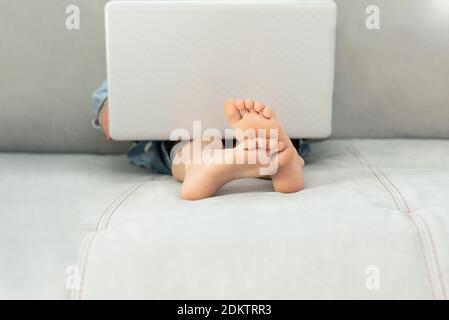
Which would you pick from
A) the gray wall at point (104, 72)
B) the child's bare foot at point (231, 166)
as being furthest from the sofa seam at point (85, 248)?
the gray wall at point (104, 72)

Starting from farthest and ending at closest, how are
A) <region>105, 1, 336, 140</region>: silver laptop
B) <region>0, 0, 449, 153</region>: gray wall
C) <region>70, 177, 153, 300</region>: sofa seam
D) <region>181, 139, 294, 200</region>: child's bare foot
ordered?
<region>0, 0, 449, 153</region>: gray wall → <region>105, 1, 336, 140</region>: silver laptop → <region>181, 139, 294, 200</region>: child's bare foot → <region>70, 177, 153, 300</region>: sofa seam

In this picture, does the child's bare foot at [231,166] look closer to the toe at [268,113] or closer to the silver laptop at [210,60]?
the toe at [268,113]

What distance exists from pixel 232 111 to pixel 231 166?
0.32 ft

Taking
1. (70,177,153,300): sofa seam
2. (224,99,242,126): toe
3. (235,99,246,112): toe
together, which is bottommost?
(70,177,153,300): sofa seam

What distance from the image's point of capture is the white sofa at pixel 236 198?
68cm

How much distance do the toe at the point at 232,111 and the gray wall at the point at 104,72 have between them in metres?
0.46

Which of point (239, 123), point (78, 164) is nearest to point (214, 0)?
point (239, 123)

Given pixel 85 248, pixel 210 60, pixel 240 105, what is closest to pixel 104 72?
pixel 210 60

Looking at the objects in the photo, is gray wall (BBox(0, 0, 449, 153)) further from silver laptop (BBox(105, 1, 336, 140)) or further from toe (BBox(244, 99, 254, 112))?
toe (BBox(244, 99, 254, 112))

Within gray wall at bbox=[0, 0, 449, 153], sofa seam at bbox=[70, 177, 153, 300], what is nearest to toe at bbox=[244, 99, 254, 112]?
sofa seam at bbox=[70, 177, 153, 300]

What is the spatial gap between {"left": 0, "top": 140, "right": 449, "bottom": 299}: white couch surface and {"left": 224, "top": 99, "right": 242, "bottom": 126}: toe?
0.39 ft

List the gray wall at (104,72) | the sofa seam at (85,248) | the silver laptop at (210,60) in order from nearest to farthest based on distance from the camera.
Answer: the sofa seam at (85,248), the silver laptop at (210,60), the gray wall at (104,72)

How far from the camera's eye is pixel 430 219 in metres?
0.75

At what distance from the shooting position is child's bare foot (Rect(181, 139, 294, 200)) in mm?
875
